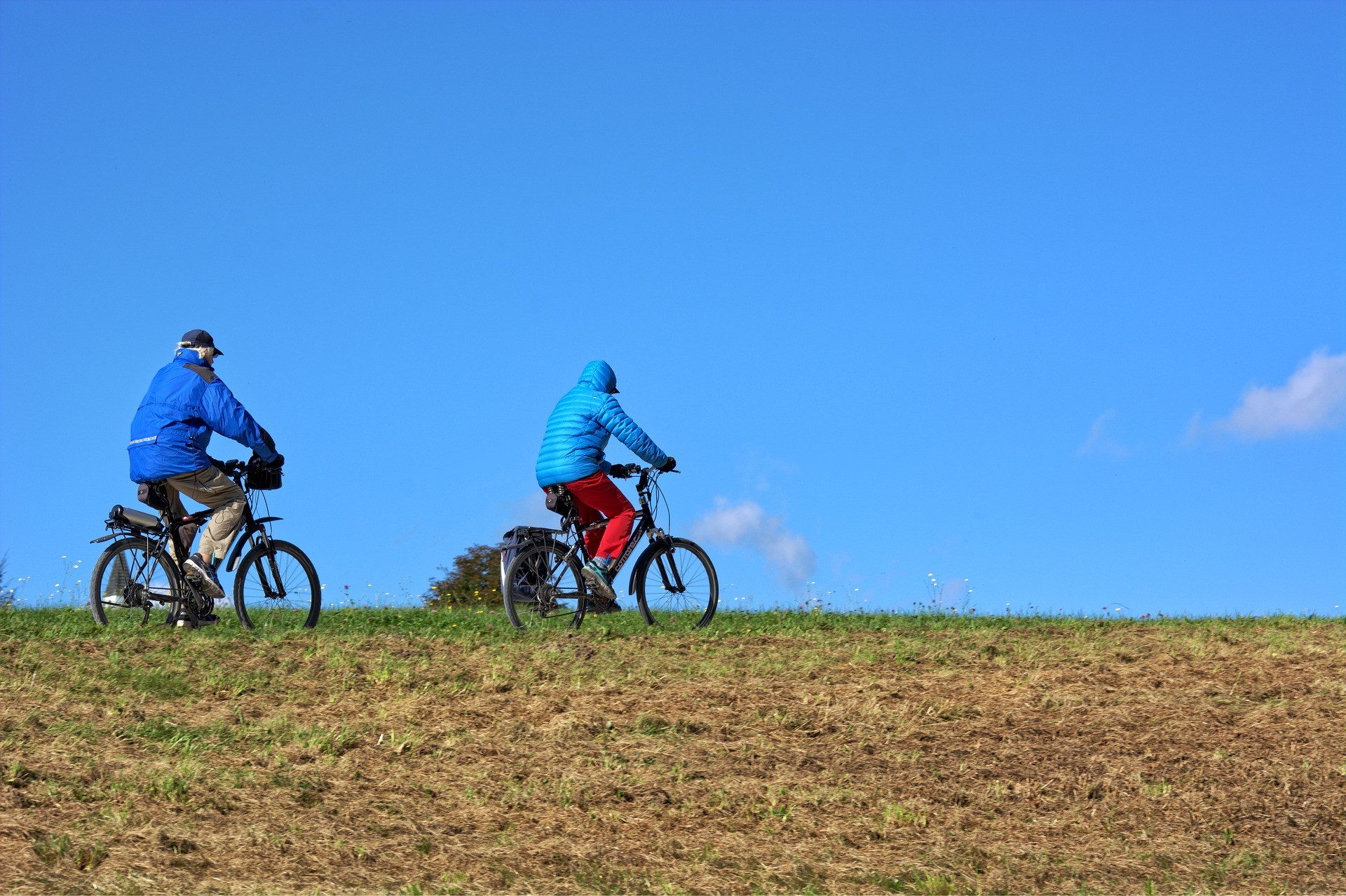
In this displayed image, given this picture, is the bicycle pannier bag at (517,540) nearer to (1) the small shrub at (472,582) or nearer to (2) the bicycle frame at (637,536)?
(2) the bicycle frame at (637,536)

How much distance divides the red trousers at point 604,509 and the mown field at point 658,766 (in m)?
0.90

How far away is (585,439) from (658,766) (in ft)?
14.8

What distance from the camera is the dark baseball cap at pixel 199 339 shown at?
494 inches

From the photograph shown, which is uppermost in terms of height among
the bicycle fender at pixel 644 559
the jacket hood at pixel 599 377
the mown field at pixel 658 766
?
the jacket hood at pixel 599 377

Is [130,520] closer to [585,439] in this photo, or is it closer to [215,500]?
[215,500]

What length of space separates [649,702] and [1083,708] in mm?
3590

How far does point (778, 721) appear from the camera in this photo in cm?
969

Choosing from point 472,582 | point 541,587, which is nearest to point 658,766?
point 541,587

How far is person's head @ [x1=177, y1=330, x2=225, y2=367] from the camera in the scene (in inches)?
493

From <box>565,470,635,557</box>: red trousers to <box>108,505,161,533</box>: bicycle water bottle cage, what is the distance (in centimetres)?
410

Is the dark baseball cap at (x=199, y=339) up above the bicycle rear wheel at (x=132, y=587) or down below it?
above

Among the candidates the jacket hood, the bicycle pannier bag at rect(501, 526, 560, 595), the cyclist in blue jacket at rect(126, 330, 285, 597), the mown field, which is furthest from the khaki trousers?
the jacket hood

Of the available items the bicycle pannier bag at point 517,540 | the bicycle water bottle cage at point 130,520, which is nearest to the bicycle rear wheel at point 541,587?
the bicycle pannier bag at point 517,540

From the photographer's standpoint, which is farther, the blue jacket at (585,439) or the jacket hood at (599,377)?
the jacket hood at (599,377)
